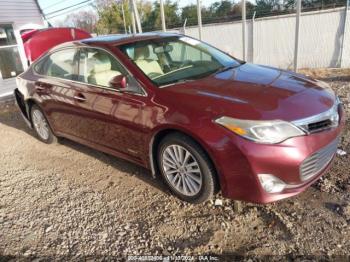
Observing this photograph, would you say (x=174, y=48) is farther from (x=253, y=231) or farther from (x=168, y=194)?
(x=253, y=231)

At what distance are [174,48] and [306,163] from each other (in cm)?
218

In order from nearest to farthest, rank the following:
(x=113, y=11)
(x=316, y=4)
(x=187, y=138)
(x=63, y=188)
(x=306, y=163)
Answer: (x=306, y=163), (x=187, y=138), (x=63, y=188), (x=316, y=4), (x=113, y=11)

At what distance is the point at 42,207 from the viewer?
11.5 feet

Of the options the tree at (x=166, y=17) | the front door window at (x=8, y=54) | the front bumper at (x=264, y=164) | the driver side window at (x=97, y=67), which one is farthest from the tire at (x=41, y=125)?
the tree at (x=166, y=17)

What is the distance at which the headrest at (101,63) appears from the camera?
12.1 feet

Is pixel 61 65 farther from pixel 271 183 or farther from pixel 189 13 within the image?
pixel 189 13

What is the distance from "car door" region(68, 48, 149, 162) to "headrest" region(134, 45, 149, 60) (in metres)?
0.24

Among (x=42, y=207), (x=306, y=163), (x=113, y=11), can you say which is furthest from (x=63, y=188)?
(x=113, y=11)

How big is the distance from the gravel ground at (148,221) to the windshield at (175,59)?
124cm

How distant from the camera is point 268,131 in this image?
2.58 m

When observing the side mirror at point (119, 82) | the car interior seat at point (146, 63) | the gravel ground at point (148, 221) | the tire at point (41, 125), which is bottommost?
the gravel ground at point (148, 221)

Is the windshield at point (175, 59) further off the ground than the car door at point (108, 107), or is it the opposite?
the windshield at point (175, 59)

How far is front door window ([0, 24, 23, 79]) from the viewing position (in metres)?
10.4

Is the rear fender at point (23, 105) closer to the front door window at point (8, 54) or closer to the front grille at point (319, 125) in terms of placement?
the front grille at point (319, 125)
